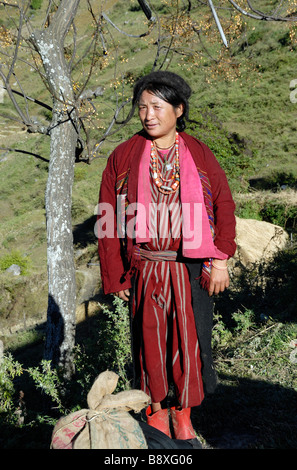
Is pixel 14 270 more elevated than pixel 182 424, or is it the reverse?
pixel 182 424

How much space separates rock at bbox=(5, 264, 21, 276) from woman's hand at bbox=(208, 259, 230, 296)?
10127 millimetres

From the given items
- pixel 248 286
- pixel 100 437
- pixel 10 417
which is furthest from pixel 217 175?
pixel 248 286

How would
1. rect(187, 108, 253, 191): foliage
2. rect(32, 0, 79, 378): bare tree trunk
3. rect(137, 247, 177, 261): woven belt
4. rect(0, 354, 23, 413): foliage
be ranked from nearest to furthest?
1. rect(137, 247, 177, 261): woven belt
2. rect(0, 354, 23, 413): foliage
3. rect(32, 0, 79, 378): bare tree trunk
4. rect(187, 108, 253, 191): foliage

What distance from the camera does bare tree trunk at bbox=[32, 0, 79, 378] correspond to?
163 inches

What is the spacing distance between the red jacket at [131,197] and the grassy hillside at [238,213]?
4.00 ft

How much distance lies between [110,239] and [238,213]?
7289mm

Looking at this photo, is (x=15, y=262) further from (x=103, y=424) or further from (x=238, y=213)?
(x=103, y=424)

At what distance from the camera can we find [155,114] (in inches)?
93.2

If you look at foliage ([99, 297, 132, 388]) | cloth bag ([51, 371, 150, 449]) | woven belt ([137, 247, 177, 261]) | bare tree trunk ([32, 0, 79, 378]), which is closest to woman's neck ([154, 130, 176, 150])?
woven belt ([137, 247, 177, 261])

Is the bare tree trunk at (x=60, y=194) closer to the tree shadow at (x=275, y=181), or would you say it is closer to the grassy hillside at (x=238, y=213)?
the grassy hillside at (x=238, y=213)

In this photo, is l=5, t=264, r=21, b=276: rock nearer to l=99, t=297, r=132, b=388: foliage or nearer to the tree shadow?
the tree shadow

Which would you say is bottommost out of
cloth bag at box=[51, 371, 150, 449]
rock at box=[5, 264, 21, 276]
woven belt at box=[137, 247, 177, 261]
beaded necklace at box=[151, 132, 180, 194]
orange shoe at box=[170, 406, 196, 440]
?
rock at box=[5, 264, 21, 276]

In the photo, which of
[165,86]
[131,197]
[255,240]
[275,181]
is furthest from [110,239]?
[275,181]
